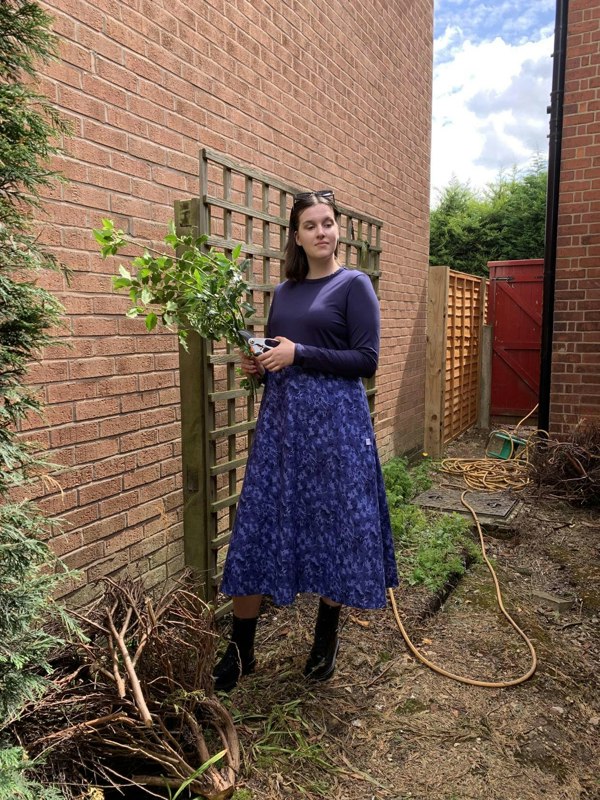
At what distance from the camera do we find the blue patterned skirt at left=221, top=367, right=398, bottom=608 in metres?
2.37

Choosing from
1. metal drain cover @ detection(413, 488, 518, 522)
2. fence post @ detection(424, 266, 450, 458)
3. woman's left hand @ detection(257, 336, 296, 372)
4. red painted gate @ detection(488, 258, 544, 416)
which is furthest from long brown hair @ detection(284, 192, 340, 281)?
red painted gate @ detection(488, 258, 544, 416)

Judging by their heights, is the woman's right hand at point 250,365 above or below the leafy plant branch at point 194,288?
below

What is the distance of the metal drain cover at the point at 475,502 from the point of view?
4.91 m

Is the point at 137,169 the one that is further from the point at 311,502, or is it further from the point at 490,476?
the point at 490,476

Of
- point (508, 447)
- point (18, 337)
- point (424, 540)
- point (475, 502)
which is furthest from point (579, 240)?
point (18, 337)

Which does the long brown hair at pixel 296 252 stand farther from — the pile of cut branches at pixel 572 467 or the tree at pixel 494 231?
the tree at pixel 494 231

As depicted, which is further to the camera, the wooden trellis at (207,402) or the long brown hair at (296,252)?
the wooden trellis at (207,402)

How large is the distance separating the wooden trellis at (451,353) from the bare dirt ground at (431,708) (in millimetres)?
3650

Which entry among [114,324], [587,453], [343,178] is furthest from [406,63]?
[114,324]

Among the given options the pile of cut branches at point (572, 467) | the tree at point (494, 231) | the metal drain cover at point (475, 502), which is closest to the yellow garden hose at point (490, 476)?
the metal drain cover at point (475, 502)

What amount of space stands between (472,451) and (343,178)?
12.9 ft

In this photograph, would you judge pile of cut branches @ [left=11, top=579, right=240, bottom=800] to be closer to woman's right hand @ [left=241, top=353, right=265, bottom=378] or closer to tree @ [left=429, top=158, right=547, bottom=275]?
woman's right hand @ [left=241, top=353, right=265, bottom=378]

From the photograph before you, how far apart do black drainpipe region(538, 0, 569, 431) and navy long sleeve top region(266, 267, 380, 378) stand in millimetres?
4319

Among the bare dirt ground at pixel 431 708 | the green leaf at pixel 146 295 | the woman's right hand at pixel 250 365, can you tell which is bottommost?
the bare dirt ground at pixel 431 708
